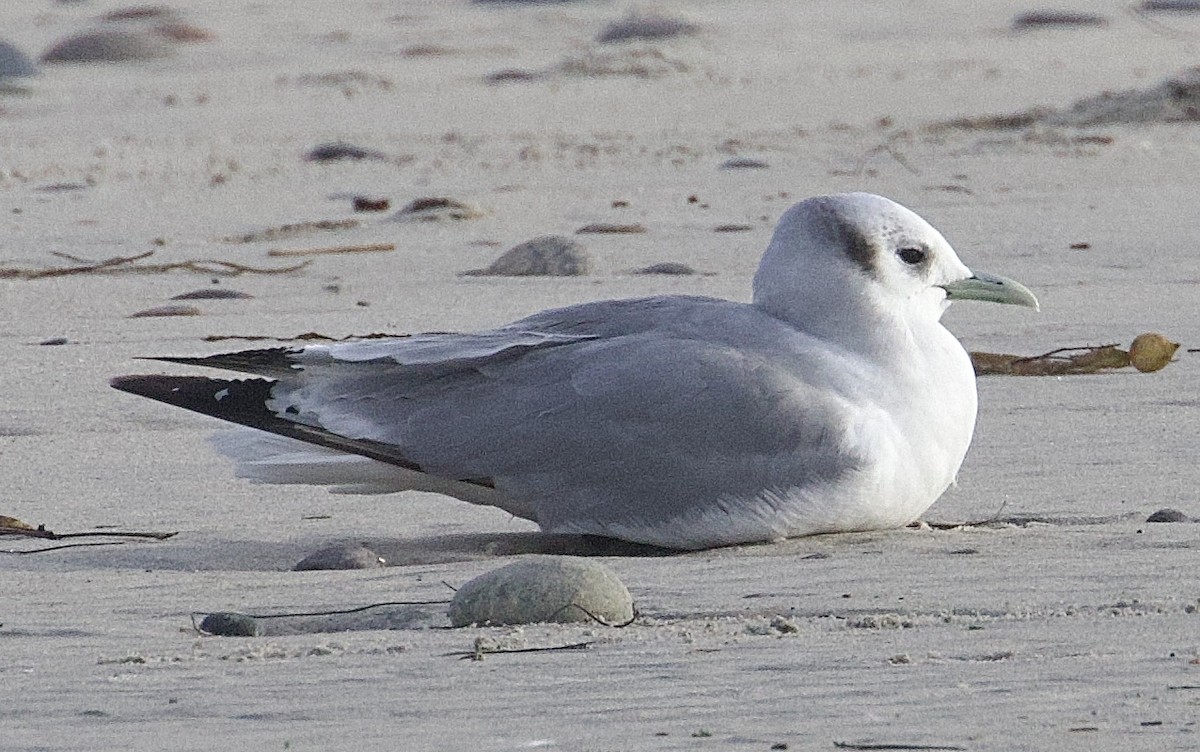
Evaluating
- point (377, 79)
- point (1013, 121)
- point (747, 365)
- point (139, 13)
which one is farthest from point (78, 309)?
point (139, 13)

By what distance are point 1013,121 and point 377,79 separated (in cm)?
591

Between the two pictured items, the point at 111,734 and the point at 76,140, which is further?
the point at 76,140

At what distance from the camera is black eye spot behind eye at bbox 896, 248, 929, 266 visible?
4684 mm

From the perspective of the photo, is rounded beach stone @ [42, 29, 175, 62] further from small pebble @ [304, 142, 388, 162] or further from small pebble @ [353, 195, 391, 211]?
small pebble @ [353, 195, 391, 211]

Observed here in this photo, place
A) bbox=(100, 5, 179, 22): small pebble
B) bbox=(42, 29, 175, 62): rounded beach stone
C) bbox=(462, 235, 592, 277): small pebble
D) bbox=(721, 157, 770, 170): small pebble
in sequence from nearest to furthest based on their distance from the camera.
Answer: bbox=(462, 235, 592, 277): small pebble
bbox=(721, 157, 770, 170): small pebble
bbox=(42, 29, 175, 62): rounded beach stone
bbox=(100, 5, 179, 22): small pebble

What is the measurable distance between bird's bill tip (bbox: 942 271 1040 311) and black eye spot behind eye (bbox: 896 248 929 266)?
9cm

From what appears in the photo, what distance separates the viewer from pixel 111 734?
120 inches

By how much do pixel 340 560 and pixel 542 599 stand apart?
0.68 meters

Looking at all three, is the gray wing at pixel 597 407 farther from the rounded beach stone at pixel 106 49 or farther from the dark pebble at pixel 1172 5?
the dark pebble at pixel 1172 5

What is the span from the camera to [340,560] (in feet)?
14.1

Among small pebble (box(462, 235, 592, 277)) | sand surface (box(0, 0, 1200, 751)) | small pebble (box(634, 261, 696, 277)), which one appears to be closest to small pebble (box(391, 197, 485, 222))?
sand surface (box(0, 0, 1200, 751))

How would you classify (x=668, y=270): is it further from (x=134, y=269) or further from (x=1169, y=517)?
(x=1169, y=517)

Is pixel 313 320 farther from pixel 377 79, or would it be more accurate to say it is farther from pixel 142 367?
pixel 377 79

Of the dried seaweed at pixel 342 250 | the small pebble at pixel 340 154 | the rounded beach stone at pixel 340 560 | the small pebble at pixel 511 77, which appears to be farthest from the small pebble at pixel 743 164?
the rounded beach stone at pixel 340 560
